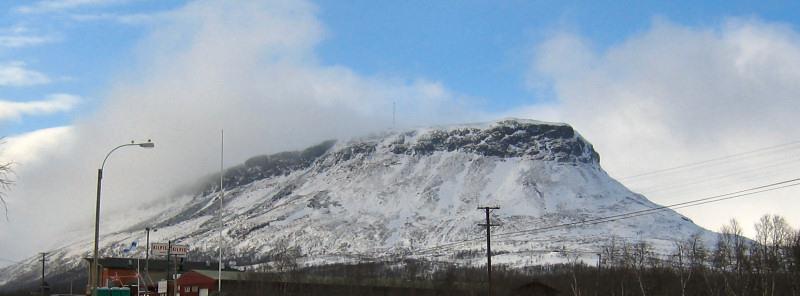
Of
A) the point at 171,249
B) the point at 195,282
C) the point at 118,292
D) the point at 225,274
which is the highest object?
the point at 171,249

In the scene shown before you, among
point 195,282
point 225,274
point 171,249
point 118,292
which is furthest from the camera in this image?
point 225,274

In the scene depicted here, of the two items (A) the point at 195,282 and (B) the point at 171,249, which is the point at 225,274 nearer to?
(A) the point at 195,282

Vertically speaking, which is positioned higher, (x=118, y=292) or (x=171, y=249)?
(x=171, y=249)

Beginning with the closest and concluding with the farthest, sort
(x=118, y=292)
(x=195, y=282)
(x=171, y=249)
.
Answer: (x=118, y=292), (x=171, y=249), (x=195, y=282)

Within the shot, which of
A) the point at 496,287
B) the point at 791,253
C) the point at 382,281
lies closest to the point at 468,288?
the point at 496,287

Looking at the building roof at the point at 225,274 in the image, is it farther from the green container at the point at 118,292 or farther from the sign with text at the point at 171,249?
the green container at the point at 118,292

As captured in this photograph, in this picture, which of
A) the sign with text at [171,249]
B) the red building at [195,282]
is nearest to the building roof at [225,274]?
the red building at [195,282]

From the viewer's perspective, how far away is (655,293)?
4476 inches

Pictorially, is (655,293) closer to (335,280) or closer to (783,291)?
(783,291)

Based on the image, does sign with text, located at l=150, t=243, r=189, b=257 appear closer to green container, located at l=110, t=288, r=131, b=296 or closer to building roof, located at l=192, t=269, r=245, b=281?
green container, located at l=110, t=288, r=131, b=296

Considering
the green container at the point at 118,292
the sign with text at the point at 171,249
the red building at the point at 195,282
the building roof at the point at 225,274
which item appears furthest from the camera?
the building roof at the point at 225,274

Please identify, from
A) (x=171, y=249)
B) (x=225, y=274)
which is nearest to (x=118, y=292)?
(x=171, y=249)

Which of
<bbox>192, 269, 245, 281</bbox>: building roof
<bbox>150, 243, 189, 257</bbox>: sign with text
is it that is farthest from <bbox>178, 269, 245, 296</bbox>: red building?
<bbox>150, 243, 189, 257</bbox>: sign with text

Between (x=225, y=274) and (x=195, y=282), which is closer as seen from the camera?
(x=195, y=282)
